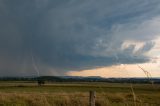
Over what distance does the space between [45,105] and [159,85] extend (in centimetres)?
928

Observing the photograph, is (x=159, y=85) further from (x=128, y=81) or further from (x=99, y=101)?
(x=99, y=101)

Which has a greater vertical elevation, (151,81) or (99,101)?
(151,81)

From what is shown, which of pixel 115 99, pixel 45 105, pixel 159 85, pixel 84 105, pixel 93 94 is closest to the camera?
pixel 159 85

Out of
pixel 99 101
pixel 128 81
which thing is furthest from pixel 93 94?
pixel 99 101

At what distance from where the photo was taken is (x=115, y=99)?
28.5 metres

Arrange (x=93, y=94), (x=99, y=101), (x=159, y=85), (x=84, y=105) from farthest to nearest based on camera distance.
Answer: (x=99, y=101), (x=84, y=105), (x=93, y=94), (x=159, y=85)

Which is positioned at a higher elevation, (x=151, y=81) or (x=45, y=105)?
(x=151, y=81)

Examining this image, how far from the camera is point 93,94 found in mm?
9797

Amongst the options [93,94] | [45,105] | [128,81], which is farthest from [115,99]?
[128,81]

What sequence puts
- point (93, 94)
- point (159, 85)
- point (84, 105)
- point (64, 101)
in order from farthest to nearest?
point (64, 101)
point (84, 105)
point (93, 94)
point (159, 85)

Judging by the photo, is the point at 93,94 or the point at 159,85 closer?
the point at 159,85

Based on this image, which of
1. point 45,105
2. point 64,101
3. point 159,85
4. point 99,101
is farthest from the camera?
point 64,101

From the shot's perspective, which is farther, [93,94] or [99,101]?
[99,101]

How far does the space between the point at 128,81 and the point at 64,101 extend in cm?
1592
